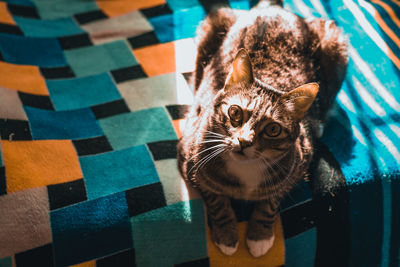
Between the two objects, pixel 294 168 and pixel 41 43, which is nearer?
pixel 294 168

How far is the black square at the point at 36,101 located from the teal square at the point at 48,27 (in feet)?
1.40

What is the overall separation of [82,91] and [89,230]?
24.7 inches

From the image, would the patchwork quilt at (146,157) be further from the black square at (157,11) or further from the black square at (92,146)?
the black square at (157,11)

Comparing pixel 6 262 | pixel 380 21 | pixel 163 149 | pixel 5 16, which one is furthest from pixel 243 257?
pixel 5 16

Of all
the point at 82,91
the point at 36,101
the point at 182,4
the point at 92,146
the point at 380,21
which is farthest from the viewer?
the point at 182,4

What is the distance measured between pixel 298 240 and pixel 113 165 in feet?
2.11

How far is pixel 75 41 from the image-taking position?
62.9 inches

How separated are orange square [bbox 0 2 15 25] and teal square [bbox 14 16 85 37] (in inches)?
0.9

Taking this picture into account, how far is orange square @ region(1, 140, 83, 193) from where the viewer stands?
1.02 meters

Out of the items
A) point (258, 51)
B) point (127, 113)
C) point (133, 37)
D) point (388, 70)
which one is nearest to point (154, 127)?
point (127, 113)

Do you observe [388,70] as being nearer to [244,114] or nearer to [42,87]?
[244,114]

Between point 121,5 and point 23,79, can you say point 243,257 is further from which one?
point 121,5

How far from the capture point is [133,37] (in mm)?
1615

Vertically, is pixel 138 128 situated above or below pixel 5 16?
below
